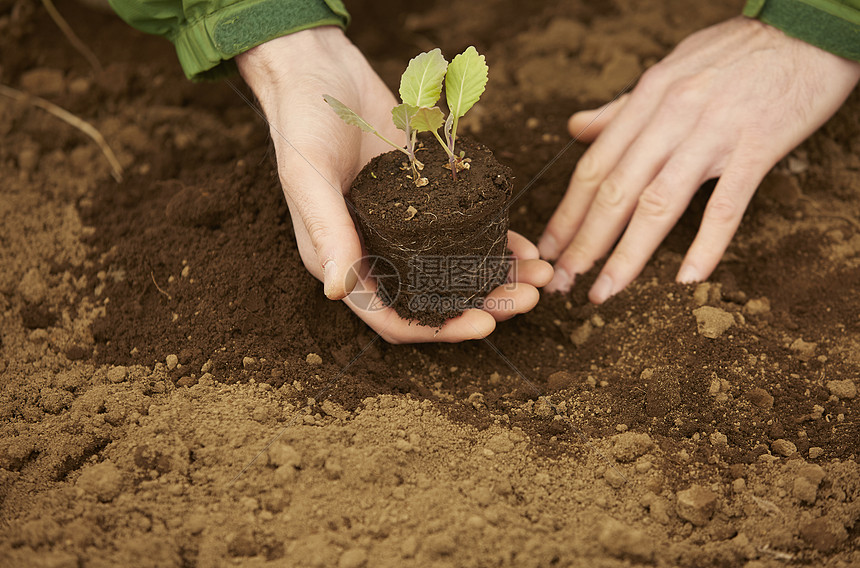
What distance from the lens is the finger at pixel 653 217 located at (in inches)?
81.3

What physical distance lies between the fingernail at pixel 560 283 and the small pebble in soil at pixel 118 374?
Answer: 1287 mm

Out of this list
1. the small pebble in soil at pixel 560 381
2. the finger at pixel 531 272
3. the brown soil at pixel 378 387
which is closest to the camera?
the brown soil at pixel 378 387

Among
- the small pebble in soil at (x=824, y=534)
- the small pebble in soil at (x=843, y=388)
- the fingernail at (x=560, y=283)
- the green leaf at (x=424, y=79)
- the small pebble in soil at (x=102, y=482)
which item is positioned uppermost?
the green leaf at (x=424, y=79)

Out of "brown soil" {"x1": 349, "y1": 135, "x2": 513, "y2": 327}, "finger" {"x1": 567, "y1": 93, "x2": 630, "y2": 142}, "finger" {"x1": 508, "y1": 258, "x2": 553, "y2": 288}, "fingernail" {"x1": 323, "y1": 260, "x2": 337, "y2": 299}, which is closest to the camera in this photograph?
"fingernail" {"x1": 323, "y1": 260, "x2": 337, "y2": 299}

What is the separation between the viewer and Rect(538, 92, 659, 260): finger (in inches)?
87.3

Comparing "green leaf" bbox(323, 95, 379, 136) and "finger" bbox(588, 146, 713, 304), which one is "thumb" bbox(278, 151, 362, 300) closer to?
"green leaf" bbox(323, 95, 379, 136)

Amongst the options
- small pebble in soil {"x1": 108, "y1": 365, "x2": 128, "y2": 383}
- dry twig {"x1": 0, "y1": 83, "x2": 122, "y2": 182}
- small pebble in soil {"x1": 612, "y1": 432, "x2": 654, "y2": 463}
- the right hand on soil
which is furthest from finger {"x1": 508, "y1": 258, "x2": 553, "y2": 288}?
dry twig {"x1": 0, "y1": 83, "x2": 122, "y2": 182}

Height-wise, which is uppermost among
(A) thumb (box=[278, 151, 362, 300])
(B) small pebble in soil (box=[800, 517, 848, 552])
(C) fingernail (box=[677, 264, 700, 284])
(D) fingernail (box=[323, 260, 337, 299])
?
(A) thumb (box=[278, 151, 362, 300])

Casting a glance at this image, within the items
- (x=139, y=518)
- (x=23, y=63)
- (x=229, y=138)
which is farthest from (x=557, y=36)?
(x=139, y=518)

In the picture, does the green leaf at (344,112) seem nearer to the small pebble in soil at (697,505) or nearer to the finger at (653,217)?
the finger at (653,217)

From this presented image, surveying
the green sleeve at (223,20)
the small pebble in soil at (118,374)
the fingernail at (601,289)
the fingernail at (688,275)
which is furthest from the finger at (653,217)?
the small pebble in soil at (118,374)

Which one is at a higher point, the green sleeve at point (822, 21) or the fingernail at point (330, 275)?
the green sleeve at point (822, 21)

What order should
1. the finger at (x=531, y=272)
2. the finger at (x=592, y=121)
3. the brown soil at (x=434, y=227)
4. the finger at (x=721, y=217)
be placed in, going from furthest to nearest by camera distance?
the finger at (x=592, y=121)
the finger at (x=721, y=217)
the finger at (x=531, y=272)
the brown soil at (x=434, y=227)

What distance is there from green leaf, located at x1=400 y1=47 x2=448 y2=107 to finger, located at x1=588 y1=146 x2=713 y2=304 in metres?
0.86
